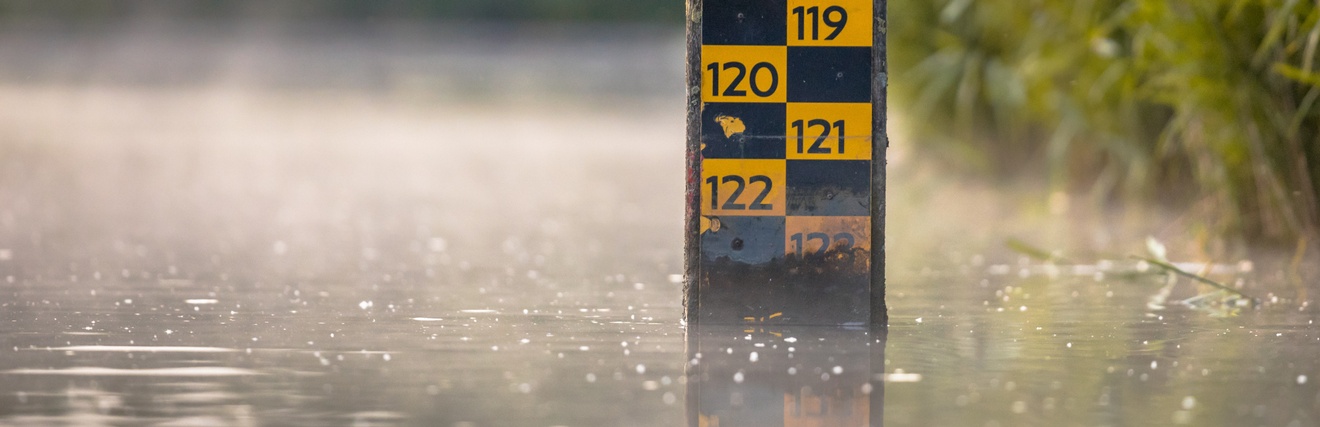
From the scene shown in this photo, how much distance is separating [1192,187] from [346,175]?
16.6 ft

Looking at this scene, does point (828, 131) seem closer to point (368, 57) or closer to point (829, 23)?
point (829, 23)

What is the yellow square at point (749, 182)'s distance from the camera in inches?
189

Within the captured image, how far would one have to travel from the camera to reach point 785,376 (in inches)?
155

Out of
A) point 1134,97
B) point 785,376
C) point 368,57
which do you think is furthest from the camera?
point 368,57

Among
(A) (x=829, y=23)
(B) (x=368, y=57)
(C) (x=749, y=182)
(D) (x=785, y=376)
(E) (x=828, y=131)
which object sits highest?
(B) (x=368, y=57)

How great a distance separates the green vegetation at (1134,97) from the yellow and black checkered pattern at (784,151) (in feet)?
4.82

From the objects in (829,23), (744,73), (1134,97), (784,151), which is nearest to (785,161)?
(784,151)

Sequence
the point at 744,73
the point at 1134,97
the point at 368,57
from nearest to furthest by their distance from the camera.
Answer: the point at 744,73, the point at 1134,97, the point at 368,57

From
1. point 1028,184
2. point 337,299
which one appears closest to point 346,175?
point 1028,184

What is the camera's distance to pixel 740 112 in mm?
4789

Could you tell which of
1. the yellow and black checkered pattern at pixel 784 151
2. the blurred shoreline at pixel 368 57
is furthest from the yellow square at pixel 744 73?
the blurred shoreline at pixel 368 57

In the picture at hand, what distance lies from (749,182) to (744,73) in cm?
26

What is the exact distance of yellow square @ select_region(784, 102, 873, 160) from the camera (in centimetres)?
479

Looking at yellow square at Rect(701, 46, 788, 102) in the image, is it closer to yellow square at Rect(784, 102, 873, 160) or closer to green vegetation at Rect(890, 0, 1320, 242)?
yellow square at Rect(784, 102, 873, 160)
